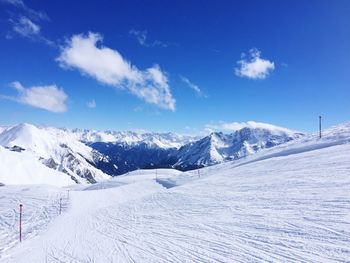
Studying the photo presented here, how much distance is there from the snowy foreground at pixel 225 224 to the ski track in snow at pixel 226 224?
0.13 feet

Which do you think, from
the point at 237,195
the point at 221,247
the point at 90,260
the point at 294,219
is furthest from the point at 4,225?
the point at 294,219

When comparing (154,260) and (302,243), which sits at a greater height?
(302,243)

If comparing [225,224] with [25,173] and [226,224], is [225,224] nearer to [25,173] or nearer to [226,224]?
[226,224]

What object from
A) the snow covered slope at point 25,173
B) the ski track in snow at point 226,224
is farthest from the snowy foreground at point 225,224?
the snow covered slope at point 25,173

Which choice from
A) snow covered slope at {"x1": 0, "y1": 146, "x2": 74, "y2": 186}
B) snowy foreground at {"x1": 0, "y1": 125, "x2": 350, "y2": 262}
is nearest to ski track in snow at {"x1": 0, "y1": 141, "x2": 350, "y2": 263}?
snowy foreground at {"x1": 0, "y1": 125, "x2": 350, "y2": 262}

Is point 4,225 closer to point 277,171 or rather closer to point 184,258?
point 184,258

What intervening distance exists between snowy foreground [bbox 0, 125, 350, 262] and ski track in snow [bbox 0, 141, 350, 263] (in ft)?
0.13

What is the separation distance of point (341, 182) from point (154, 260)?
437 inches

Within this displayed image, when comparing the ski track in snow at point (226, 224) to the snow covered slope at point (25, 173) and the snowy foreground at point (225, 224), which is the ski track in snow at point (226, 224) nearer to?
the snowy foreground at point (225, 224)

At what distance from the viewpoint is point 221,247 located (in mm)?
11555

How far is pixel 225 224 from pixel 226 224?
51 millimetres

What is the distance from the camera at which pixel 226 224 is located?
14211 mm

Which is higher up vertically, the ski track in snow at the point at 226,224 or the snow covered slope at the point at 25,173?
the ski track in snow at the point at 226,224

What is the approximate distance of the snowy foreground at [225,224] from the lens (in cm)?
1083
